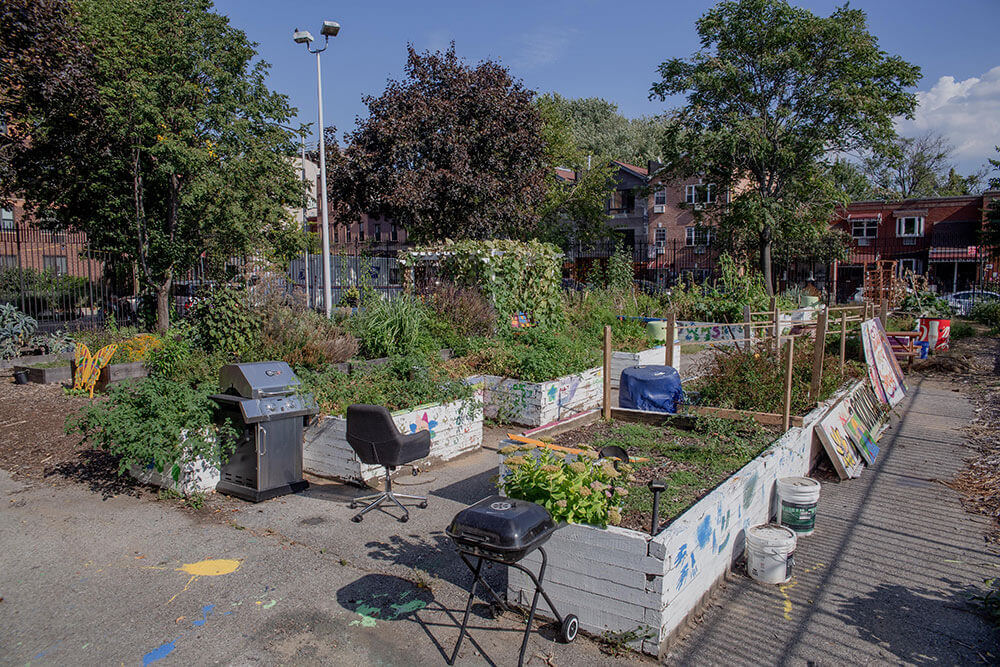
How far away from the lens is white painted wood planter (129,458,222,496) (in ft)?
18.9

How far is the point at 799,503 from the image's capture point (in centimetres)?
505

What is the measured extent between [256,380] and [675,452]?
3.91m

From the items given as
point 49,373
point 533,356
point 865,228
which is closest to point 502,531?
point 533,356

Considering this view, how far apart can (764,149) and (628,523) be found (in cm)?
2295

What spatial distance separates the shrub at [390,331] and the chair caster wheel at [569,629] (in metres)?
5.02

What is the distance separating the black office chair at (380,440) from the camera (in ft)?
16.8

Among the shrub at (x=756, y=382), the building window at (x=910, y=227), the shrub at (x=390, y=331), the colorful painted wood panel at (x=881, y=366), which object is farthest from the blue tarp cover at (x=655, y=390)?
the building window at (x=910, y=227)

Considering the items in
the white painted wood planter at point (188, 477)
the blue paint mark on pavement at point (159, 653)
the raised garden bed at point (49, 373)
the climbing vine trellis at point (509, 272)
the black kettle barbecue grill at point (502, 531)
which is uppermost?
the climbing vine trellis at point (509, 272)

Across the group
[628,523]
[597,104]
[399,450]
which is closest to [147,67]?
[399,450]

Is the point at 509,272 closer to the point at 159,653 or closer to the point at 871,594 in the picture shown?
the point at 871,594

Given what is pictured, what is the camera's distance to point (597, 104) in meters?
69.7

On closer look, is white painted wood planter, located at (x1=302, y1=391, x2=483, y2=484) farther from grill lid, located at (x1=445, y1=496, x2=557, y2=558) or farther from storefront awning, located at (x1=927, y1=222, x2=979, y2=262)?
storefront awning, located at (x1=927, y1=222, x2=979, y2=262)

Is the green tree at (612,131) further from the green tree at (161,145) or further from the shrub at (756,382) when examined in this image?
the shrub at (756,382)

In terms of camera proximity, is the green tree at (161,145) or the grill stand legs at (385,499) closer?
the grill stand legs at (385,499)
